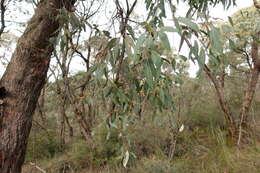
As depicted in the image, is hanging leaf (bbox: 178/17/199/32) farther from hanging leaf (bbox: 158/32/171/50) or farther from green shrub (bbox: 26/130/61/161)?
green shrub (bbox: 26/130/61/161)

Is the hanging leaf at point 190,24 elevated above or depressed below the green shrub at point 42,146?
above

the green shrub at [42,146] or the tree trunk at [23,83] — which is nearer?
the tree trunk at [23,83]

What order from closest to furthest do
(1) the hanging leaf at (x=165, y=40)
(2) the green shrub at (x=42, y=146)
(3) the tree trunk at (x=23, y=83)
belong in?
(1) the hanging leaf at (x=165, y=40)
(3) the tree trunk at (x=23, y=83)
(2) the green shrub at (x=42, y=146)

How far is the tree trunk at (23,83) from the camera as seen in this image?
1.46 m

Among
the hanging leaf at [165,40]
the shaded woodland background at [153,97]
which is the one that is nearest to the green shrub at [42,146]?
the shaded woodland background at [153,97]

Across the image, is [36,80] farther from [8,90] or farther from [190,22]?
[190,22]

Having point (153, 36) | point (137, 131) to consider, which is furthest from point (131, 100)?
point (137, 131)

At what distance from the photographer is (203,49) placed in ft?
2.21

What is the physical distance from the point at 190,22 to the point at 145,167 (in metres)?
2.53

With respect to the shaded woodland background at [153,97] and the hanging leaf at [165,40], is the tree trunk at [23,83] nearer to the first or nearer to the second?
the shaded woodland background at [153,97]

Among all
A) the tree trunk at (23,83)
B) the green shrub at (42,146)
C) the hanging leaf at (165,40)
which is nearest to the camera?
the hanging leaf at (165,40)

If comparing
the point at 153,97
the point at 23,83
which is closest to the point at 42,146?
the point at 23,83

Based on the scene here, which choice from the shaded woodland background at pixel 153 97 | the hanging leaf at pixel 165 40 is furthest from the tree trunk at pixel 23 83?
the hanging leaf at pixel 165 40

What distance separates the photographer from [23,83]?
1.51 metres
